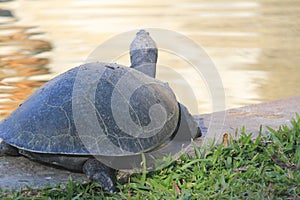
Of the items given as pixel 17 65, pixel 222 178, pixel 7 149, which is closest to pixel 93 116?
pixel 7 149

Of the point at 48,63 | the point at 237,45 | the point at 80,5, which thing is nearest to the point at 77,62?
the point at 48,63

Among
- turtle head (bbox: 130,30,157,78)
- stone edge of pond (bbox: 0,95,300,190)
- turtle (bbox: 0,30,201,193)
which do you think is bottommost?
stone edge of pond (bbox: 0,95,300,190)

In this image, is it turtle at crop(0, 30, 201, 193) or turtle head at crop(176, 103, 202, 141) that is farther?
turtle head at crop(176, 103, 202, 141)

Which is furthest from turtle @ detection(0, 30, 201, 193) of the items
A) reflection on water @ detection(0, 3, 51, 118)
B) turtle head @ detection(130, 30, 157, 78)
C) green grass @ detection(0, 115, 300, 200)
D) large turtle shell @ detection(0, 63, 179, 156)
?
A: reflection on water @ detection(0, 3, 51, 118)

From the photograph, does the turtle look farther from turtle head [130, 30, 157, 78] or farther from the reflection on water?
the reflection on water

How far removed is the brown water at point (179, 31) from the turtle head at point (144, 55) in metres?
1.65

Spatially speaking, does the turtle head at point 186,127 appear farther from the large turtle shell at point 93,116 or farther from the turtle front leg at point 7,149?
the turtle front leg at point 7,149

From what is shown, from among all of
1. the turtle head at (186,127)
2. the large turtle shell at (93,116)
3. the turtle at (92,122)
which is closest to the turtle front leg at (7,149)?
the turtle at (92,122)

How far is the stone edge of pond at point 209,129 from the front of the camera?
3.83 metres

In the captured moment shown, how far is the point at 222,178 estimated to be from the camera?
3.64 m

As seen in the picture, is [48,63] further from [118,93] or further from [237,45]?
[118,93]

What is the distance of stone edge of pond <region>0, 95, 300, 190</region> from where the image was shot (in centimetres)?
383

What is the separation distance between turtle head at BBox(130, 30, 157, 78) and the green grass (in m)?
0.94

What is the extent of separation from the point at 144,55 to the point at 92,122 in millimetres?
1129
